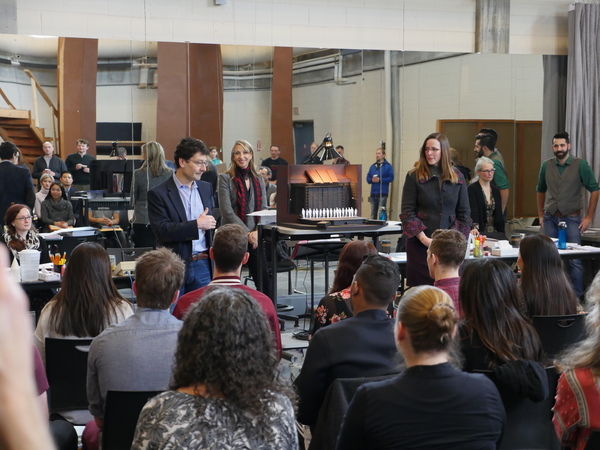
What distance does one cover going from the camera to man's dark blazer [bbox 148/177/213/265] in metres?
3.92

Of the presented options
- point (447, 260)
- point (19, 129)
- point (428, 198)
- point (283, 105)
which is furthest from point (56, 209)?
point (447, 260)

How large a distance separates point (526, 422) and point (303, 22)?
699cm

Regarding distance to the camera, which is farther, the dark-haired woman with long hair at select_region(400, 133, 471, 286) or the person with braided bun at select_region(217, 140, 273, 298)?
the person with braided bun at select_region(217, 140, 273, 298)

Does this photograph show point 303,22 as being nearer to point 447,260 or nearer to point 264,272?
point 264,272

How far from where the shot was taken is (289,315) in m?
5.96

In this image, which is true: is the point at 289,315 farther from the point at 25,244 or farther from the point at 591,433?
the point at 591,433

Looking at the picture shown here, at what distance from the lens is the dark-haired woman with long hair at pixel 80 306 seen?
9.29ft

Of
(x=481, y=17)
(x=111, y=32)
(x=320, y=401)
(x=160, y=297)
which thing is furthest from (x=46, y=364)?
(x=481, y=17)

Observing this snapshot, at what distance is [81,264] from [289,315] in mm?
3268

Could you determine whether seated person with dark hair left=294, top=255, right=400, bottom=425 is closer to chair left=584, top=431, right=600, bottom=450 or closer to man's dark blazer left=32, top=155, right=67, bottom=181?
chair left=584, top=431, right=600, bottom=450

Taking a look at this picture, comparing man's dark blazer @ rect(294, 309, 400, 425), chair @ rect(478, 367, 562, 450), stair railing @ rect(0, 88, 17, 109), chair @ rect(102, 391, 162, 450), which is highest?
stair railing @ rect(0, 88, 17, 109)

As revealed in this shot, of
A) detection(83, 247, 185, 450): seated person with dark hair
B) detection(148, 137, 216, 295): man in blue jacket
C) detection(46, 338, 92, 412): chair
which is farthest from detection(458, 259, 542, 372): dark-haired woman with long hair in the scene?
detection(148, 137, 216, 295): man in blue jacket

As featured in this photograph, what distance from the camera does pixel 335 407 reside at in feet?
6.79

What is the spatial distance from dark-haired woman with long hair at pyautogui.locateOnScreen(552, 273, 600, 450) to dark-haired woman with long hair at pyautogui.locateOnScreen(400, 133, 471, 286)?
2.80 meters
